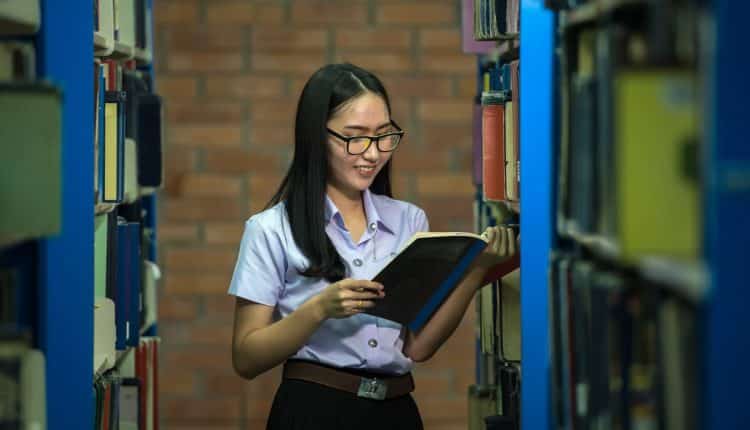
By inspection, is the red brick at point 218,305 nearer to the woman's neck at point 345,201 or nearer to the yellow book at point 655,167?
the woman's neck at point 345,201

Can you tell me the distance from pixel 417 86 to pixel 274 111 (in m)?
0.53

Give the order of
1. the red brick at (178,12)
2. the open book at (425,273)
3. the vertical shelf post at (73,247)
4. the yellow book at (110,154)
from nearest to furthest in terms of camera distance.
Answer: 1. the vertical shelf post at (73,247)
2. the open book at (425,273)
3. the yellow book at (110,154)
4. the red brick at (178,12)

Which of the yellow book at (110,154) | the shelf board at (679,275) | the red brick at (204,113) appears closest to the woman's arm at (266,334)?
the yellow book at (110,154)

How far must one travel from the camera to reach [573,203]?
5.64ft

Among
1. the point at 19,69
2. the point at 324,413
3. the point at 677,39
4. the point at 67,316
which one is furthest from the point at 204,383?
→ the point at 677,39

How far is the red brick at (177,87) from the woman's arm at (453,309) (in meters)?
2.05

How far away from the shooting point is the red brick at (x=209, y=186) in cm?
427

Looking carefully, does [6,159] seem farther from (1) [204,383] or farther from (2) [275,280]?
(1) [204,383]

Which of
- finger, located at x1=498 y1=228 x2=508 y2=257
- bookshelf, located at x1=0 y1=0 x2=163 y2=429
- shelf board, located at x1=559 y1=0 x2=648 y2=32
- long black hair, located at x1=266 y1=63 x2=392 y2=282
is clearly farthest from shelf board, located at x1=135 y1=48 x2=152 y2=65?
shelf board, located at x1=559 y1=0 x2=648 y2=32

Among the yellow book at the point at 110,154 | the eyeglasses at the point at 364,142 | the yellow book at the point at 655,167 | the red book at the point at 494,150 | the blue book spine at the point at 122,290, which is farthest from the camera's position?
the blue book spine at the point at 122,290

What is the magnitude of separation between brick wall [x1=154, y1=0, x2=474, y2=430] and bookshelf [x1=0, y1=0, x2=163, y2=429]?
430 millimetres

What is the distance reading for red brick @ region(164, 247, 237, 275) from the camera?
426 cm

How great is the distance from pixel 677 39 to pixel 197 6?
321 cm

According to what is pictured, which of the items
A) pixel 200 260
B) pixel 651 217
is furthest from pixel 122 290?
pixel 651 217
